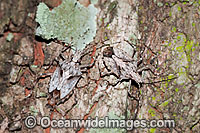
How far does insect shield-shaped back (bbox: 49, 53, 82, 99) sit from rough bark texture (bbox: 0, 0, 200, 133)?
8cm

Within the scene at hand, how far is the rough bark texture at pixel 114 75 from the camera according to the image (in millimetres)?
2629

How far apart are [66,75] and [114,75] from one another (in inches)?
27.9

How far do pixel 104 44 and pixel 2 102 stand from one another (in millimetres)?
1472

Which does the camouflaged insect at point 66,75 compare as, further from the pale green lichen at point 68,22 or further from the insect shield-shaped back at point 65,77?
the pale green lichen at point 68,22

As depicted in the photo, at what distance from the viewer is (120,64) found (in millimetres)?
3064

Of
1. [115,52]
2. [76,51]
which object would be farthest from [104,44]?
[76,51]

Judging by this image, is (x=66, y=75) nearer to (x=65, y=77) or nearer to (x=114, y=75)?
(x=65, y=77)

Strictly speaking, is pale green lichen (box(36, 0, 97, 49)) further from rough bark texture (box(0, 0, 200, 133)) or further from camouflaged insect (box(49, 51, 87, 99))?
camouflaged insect (box(49, 51, 87, 99))

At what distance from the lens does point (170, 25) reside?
2.87 meters

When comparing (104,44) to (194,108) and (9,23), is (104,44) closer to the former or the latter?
(9,23)

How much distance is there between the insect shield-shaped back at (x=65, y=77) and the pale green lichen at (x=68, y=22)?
10.2 inches

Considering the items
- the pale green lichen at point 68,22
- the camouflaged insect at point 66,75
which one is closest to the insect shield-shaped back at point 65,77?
the camouflaged insect at point 66,75

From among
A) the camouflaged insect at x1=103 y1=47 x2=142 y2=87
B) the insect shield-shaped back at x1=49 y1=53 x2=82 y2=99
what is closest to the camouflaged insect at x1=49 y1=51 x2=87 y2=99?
the insect shield-shaped back at x1=49 y1=53 x2=82 y2=99

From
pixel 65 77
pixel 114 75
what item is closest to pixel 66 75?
pixel 65 77
